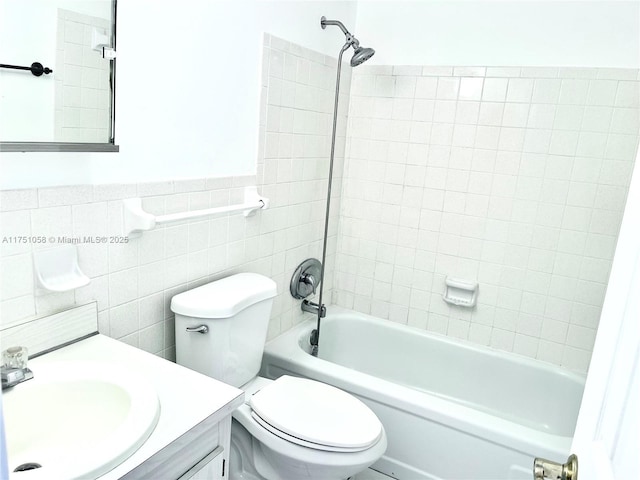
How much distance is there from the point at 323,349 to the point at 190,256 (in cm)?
117

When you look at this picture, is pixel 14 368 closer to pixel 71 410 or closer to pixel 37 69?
pixel 71 410

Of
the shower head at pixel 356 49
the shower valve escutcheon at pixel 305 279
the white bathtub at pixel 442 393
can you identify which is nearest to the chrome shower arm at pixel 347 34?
the shower head at pixel 356 49

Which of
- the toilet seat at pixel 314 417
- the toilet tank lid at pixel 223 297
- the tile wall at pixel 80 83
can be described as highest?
the tile wall at pixel 80 83

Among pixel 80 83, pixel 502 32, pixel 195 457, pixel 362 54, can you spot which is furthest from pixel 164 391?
pixel 502 32

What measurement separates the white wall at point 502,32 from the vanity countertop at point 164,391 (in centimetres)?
185

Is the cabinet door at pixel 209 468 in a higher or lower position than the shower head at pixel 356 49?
lower

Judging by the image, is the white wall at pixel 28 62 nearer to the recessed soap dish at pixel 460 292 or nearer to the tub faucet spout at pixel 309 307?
the tub faucet spout at pixel 309 307

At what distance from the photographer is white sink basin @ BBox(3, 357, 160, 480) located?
3.55ft

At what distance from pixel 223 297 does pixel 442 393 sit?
56.1 inches

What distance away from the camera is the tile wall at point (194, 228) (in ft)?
4.08

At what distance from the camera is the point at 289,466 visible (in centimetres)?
163

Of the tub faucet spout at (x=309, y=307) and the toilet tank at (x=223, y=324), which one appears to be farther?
the tub faucet spout at (x=309, y=307)

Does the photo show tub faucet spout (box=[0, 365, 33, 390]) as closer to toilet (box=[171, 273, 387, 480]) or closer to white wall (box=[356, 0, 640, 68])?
toilet (box=[171, 273, 387, 480])

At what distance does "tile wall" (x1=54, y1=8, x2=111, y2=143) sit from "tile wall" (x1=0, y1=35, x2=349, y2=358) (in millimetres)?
151
